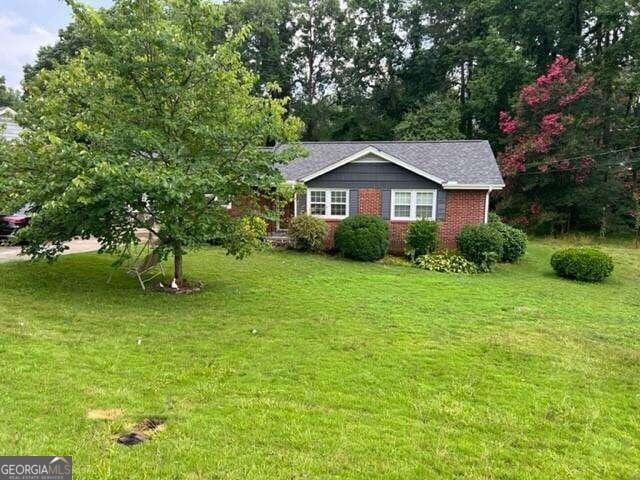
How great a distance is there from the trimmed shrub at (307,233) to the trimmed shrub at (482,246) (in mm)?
4757

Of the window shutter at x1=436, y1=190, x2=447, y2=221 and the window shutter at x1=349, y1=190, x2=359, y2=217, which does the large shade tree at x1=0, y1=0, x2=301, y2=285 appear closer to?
the window shutter at x1=349, y1=190, x2=359, y2=217

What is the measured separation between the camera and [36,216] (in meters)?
8.37

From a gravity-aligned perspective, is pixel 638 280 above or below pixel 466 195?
below

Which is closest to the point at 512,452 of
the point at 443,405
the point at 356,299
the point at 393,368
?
the point at 443,405

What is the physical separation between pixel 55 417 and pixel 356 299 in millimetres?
6684

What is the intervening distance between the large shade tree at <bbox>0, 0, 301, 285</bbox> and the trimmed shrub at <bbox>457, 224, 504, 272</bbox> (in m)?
8.34

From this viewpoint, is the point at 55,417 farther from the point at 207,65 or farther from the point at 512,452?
the point at 207,65

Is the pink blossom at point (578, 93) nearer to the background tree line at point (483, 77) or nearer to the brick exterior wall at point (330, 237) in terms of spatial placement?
the background tree line at point (483, 77)

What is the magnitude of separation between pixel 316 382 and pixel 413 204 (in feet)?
41.4

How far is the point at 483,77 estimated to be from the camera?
29406mm

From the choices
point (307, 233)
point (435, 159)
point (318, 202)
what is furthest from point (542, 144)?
point (307, 233)

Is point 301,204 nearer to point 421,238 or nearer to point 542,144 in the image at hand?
point 421,238

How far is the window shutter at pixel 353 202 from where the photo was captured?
17.6 m

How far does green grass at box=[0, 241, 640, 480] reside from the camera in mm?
3811
